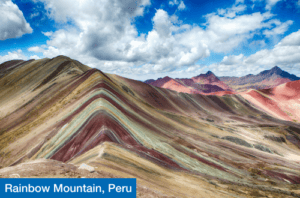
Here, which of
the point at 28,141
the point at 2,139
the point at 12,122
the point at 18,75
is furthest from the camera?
the point at 18,75

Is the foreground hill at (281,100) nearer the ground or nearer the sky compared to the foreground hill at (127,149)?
nearer the sky

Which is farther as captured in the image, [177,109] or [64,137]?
[177,109]

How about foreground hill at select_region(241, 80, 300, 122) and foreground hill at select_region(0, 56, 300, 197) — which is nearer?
foreground hill at select_region(0, 56, 300, 197)

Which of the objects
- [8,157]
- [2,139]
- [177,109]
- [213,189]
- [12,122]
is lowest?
[213,189]

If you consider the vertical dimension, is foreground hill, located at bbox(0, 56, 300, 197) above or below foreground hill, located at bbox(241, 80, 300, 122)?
below

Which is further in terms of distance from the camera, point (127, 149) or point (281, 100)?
point (281, 100)

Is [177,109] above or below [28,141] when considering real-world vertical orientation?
above

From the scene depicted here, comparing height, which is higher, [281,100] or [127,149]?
[281,100]

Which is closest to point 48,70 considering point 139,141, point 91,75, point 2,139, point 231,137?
point 91,75

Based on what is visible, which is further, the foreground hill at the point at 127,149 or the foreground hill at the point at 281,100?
the foreground hill at the point at 281,100

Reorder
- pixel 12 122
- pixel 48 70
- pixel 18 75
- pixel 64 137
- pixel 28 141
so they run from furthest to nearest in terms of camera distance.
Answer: pixel 18 75 → pixel 48 70 → pixel 12 122 → pixel 28 141 → pixel 64 137

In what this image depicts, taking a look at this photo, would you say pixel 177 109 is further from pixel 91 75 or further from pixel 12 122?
pixel 12 122
